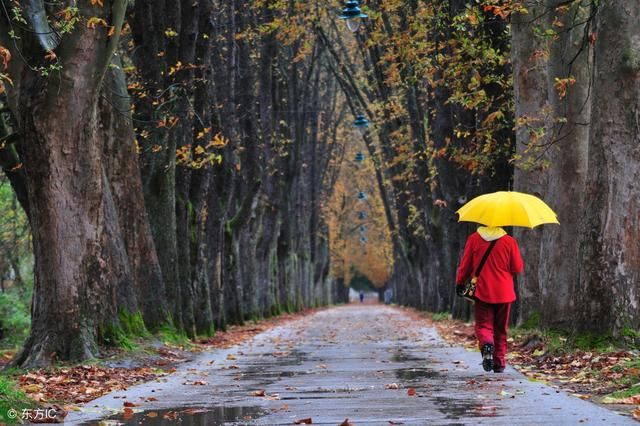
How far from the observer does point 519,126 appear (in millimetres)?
18734

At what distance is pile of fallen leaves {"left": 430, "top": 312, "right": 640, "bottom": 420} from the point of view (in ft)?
34.4

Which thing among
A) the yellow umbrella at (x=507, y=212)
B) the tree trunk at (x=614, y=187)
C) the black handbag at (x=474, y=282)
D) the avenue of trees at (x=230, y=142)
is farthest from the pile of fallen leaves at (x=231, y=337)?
the yellow umbrella at (x=507, y=212)

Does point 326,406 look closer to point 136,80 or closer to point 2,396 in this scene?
point 2,396

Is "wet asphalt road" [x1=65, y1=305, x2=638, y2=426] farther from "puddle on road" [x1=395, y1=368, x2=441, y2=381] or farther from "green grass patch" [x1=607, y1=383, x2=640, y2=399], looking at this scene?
"green grass patch" [x1=607, y1=383, x2=640, y2=399]

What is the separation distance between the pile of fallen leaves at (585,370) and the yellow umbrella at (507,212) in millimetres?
1753

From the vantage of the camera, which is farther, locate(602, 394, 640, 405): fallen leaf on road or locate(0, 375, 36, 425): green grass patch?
locate(602, 394, 640, 405): fallen leaf on road

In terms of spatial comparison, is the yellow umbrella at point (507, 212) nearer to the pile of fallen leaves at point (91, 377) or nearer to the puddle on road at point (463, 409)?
the puddle on road at point (463, 409)

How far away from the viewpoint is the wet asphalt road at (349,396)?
859 cm

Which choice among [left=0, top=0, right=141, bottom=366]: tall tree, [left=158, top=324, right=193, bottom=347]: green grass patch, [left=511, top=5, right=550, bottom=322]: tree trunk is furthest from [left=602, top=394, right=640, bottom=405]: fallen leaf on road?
[left=158, top=324, right=193, bottom=347]: green grass patch

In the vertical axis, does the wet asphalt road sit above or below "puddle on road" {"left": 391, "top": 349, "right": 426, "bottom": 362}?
above

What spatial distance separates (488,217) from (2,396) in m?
6.08

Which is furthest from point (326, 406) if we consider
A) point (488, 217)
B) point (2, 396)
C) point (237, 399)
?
point (488, 217)

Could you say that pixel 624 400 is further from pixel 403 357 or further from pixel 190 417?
pixel 403 357

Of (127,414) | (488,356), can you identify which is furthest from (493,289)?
(127,414)
